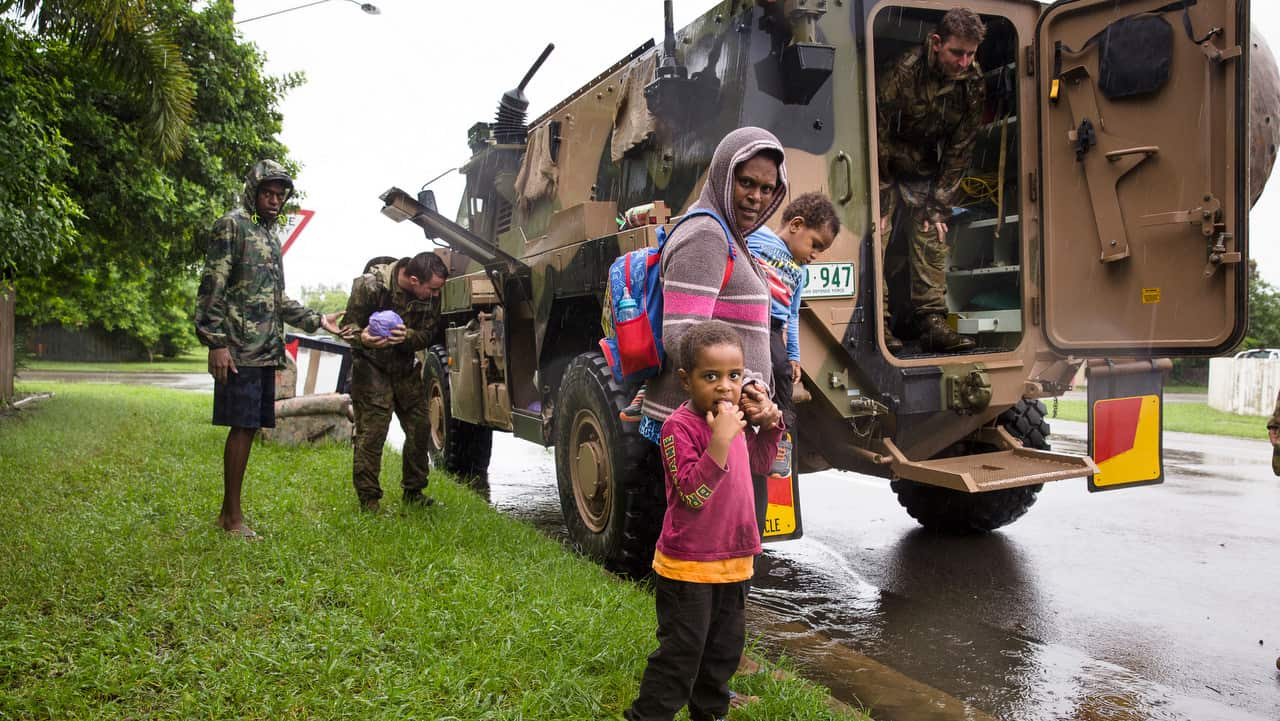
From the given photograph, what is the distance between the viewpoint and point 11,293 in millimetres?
13641

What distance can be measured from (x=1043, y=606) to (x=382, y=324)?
12.0 ft

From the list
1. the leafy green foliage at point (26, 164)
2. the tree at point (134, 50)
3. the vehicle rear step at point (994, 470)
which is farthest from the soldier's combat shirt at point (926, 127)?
the leafy green foliage at point (26, 164)

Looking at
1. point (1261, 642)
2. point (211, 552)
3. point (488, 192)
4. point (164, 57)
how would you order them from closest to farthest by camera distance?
1. point (1261, 642)
2. point (211, 552)
3. point (164, 57)
4. point (488, 192)

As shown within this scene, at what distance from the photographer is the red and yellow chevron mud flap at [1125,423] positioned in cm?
473

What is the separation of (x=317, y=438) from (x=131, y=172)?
13.6 ft

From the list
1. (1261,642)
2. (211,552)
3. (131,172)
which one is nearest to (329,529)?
(211,552)

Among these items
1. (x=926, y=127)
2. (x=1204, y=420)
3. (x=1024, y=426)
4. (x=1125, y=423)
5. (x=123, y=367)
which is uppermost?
(x=926, y=127)

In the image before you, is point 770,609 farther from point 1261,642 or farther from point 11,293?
point 11,293

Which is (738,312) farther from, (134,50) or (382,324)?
(134,50)

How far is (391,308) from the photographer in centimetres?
576

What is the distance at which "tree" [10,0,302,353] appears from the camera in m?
10.2

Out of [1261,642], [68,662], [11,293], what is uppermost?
[11,293]

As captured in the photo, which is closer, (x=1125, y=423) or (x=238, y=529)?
(x=1125, y=423)

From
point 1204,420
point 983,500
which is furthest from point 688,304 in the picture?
point 1204,420
